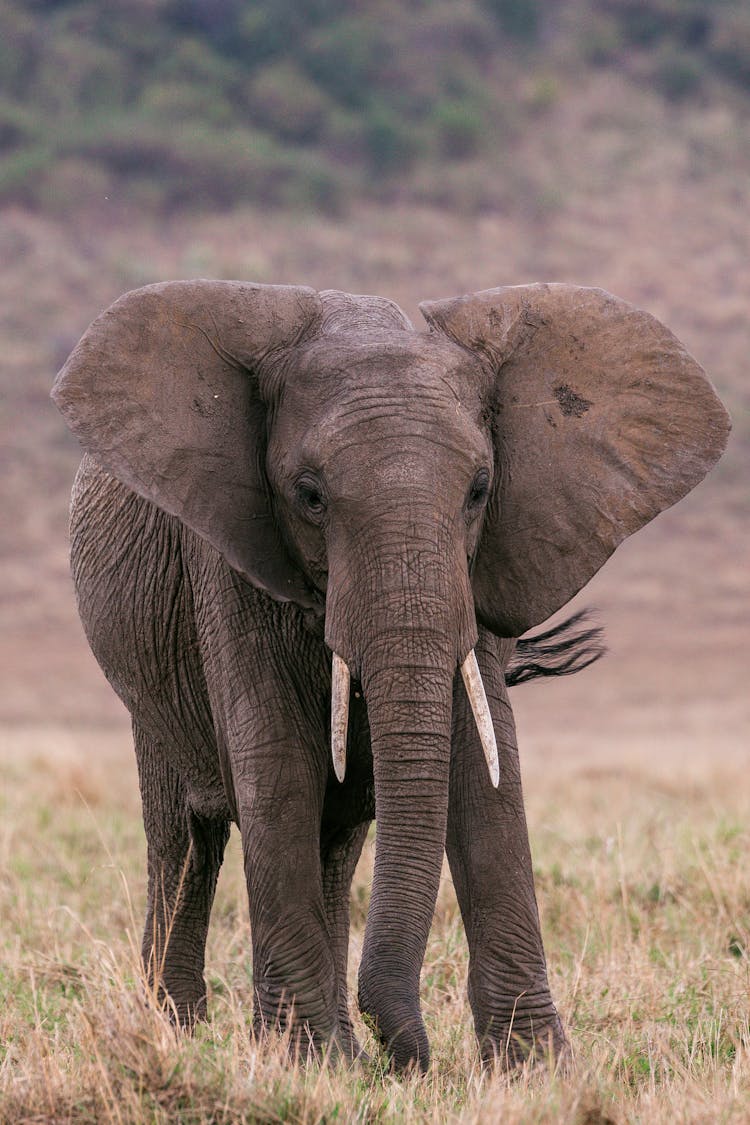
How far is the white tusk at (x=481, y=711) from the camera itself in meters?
4.50

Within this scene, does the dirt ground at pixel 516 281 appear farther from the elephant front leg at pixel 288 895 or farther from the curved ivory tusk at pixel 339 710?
the curved ivory tusk at pixel 339 710

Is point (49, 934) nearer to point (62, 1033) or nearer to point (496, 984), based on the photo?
point (62, 1033)

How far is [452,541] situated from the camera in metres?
4.43

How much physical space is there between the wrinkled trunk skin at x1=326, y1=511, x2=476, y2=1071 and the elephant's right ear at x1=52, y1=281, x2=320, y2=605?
0.44m

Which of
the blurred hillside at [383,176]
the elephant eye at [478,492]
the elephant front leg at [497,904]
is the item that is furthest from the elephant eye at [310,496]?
the blurred hillside at [383,176]

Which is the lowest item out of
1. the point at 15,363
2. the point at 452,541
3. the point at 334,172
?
the point at 452,541

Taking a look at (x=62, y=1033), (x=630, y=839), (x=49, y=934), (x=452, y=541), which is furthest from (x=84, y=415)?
(x=630, y=839)

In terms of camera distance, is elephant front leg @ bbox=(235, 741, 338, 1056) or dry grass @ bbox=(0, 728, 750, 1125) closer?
dry grass @ bbox=(0, 728, 750, 1125)

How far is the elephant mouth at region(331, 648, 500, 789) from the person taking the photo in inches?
175

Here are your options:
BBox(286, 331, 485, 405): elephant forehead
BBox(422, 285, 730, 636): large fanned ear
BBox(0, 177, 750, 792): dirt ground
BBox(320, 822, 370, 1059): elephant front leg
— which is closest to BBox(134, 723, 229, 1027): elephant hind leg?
BBox(320, 822, 370, 1059): elephant front leg

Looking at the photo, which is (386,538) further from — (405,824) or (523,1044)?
(523,1044)

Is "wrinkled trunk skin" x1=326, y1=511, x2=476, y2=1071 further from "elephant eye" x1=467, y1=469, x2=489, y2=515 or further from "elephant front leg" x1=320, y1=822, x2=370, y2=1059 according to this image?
"elephant front leg" x1=320, y1=822, x2=370, y2=1059

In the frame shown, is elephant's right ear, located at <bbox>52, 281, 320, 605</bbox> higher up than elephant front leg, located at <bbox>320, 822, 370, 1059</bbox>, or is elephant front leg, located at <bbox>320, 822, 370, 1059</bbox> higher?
elephant's right ear, located at <bbox>52, 281, 320, 605</bbox>

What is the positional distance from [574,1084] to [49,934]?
2.97 meters
